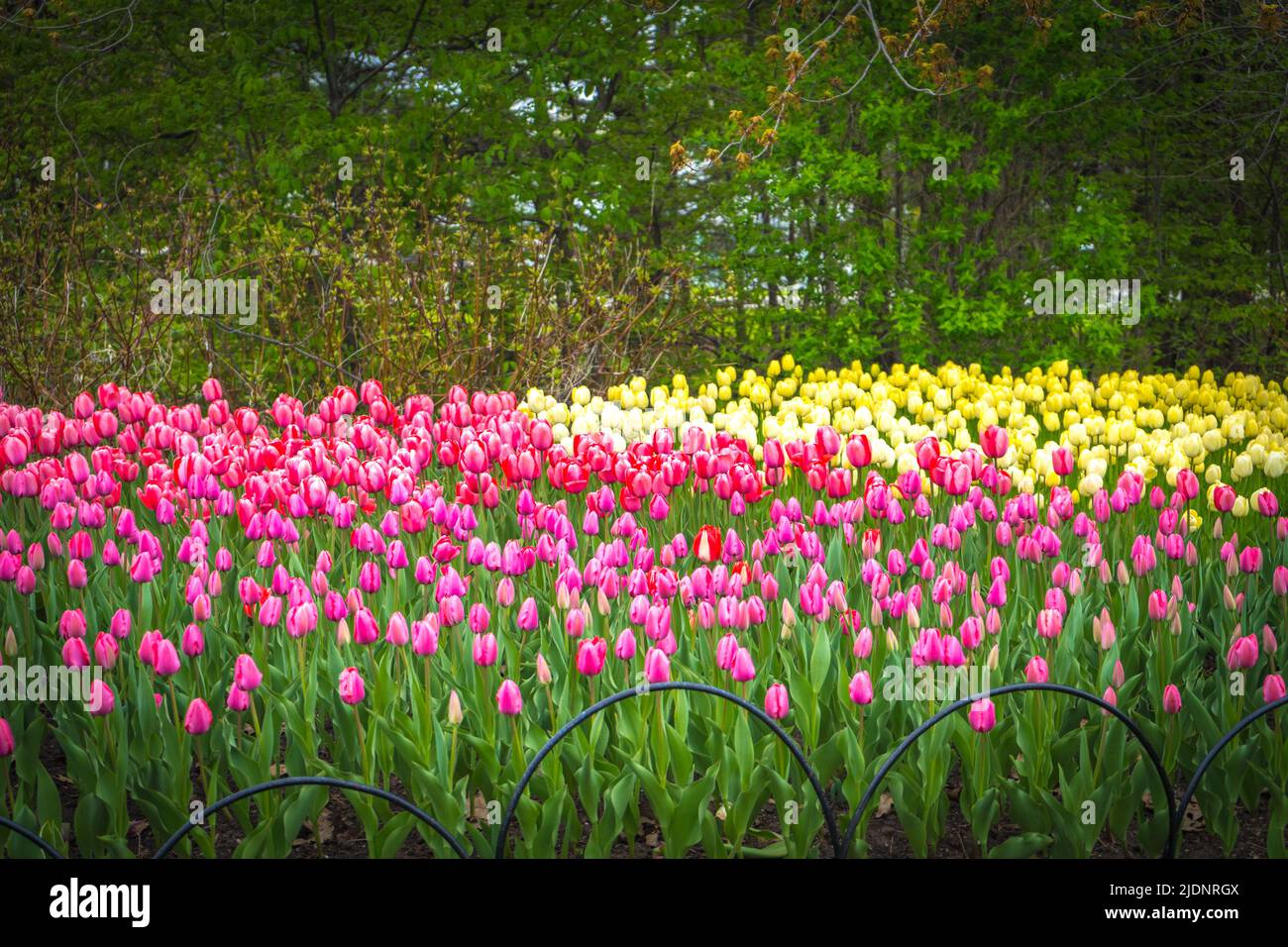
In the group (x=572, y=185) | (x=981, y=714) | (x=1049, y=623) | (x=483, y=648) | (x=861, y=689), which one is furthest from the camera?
(x=572, y=185)

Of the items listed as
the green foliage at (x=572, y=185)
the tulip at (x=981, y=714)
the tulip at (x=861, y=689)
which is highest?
the green foliage at (x=572, y=185)

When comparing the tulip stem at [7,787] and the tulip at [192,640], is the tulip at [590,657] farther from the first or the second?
the tulip stem at [7,787]

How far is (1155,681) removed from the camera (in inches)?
139

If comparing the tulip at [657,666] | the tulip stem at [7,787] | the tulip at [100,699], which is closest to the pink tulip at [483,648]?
the tulip at [657,666]

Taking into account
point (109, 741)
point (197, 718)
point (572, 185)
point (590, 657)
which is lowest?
point (109, 741)

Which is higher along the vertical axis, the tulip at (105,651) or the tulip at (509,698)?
the tulip at (105,651)

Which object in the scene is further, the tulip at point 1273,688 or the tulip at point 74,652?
the tulip at point 74,652

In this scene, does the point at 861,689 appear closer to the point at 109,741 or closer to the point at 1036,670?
the point at 1036,670

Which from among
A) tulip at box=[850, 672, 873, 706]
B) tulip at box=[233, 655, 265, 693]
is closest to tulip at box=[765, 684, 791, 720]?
tulip at box=[850, 672, 873, 706]

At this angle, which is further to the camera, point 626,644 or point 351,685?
point 626,644

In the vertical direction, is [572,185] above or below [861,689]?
above

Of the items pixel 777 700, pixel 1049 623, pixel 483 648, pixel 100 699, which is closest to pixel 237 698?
pixel 100 699

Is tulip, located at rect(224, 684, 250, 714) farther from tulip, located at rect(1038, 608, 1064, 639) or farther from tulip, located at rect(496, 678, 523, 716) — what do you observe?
tulip, located at rect(1038, 608, 1064, 639)

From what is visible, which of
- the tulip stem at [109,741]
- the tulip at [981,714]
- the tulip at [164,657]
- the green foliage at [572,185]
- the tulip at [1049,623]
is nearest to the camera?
the tulip at [981,714]
